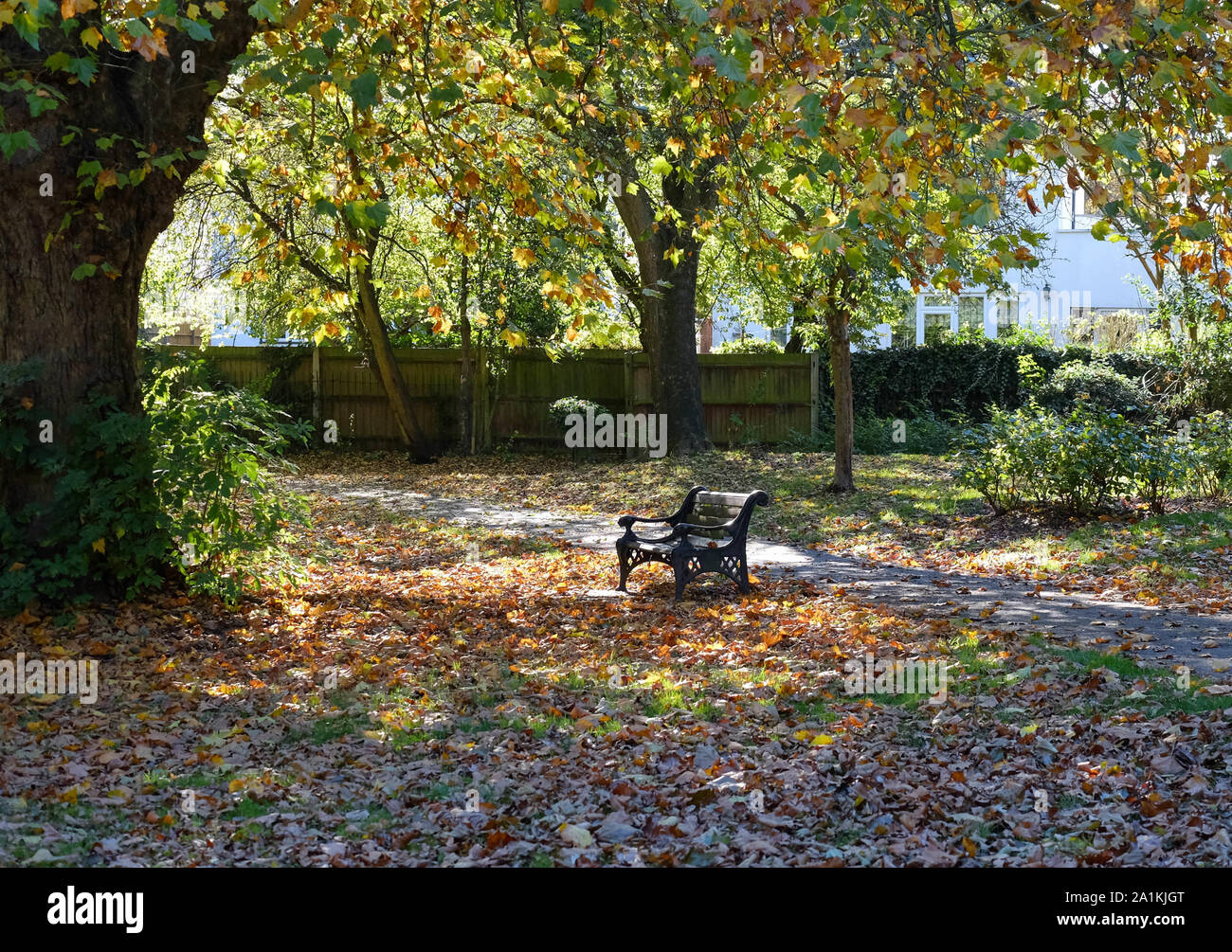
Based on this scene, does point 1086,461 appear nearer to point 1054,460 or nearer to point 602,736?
point 1054,460

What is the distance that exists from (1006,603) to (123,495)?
6465 mm

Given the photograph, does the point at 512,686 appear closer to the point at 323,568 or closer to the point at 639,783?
the point at 639,783

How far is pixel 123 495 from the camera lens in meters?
8.11

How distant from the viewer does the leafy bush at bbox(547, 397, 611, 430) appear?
2175 centimetres

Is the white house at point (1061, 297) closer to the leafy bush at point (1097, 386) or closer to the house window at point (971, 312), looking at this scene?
the house window at point (971, 312)

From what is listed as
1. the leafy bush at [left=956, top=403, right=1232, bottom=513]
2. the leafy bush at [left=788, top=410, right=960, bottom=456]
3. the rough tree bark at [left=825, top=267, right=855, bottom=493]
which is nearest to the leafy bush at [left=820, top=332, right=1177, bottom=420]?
the leafy bush at [left=788, top=410, right=960, bottom=456]

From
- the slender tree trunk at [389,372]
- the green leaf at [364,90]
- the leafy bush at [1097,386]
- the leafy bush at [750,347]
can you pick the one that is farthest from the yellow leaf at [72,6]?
the leafy bush at [750,347]

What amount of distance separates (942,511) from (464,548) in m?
5.54

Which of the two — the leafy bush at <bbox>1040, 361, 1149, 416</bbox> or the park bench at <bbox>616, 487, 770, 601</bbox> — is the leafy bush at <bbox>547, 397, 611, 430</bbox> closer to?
the leafy bush at <bbox>1040, 361, 1149, 416</bbox>

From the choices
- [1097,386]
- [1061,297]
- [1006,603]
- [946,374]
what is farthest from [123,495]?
[1061,297]

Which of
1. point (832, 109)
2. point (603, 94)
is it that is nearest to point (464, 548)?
point (603, 94)

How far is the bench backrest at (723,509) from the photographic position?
994cm

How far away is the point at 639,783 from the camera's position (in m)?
5.36

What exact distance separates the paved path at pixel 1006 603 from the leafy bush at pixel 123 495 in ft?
16.3
